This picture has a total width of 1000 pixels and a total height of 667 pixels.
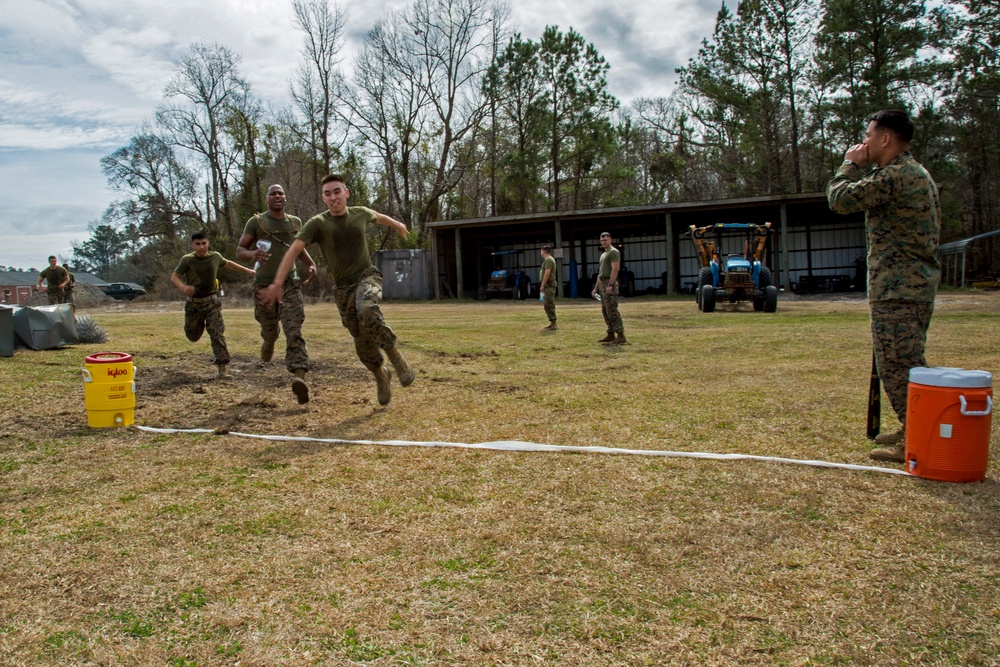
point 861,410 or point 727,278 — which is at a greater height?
point 727,278

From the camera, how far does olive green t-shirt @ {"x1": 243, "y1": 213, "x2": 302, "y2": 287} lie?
7656 mm

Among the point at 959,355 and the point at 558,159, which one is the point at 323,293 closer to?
the point at 558,159

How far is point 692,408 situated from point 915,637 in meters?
3.94

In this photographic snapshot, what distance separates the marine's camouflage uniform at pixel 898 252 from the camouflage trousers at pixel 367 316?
11.8 feet

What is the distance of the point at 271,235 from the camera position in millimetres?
7699

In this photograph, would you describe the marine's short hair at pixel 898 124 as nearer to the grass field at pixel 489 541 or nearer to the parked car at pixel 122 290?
the grass field at pixel 489 541

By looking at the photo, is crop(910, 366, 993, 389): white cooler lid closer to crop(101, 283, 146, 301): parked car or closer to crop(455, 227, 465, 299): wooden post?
crop(455, 227, 465, 299): wooden post

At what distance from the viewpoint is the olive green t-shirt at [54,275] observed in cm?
1956

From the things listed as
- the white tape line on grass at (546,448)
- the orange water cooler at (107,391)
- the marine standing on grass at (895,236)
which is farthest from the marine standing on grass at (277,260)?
the marine standing on grass at (895,236)

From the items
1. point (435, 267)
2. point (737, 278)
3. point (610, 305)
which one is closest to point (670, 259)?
point (737, 278)

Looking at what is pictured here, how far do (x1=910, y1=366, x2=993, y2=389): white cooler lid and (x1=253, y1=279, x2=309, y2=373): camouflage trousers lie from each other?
5.27m

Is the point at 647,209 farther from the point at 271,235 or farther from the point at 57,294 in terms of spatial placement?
the point at 271,235

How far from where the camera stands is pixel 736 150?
125 ft

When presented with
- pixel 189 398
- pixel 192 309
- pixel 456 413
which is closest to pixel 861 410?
pixel 456 413
